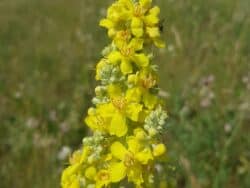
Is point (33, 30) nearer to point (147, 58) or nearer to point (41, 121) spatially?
point (41, 121)

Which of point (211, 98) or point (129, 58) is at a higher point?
point (211, 98)

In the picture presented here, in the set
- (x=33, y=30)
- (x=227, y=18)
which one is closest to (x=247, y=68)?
(x=227, y=18)

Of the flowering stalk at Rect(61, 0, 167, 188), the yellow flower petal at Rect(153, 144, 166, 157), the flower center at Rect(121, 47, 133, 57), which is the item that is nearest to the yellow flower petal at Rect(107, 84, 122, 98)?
the flowering stalk at Rect(61, 0, 167, 188)

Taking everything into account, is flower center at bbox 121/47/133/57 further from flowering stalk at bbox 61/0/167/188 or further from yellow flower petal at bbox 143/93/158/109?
yellow flower petal at bbox 143/93/158/109

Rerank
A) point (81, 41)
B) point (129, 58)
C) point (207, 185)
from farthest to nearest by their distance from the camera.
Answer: point (81, 41) < point (207, 185) < point (129, 58)

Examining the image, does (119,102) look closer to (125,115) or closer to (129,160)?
(125,115)

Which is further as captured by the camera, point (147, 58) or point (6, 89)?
point (6, 89)
